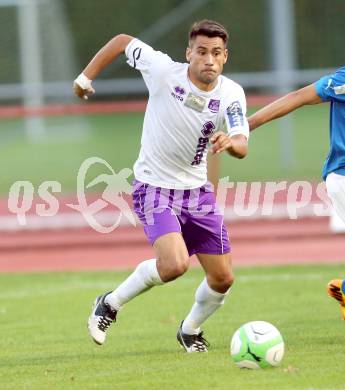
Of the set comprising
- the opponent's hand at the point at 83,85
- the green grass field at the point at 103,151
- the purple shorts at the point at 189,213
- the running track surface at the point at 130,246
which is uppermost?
the opponent's hand at the point at 83,85

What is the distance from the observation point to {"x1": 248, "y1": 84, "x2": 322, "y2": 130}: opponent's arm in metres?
7.78

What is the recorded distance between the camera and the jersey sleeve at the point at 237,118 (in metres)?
7.27

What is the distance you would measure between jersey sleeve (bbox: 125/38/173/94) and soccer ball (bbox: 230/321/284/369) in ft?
6.66

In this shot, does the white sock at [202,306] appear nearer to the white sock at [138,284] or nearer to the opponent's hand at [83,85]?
the white sock at [138,284]

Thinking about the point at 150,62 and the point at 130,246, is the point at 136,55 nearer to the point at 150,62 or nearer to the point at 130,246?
the point at 150,62

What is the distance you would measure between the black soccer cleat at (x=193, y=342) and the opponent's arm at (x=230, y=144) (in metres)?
1.74

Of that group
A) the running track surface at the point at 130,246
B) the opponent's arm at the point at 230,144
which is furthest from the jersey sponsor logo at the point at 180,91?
the running track surface at the point at 130,246

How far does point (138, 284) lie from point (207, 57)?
1691 mm

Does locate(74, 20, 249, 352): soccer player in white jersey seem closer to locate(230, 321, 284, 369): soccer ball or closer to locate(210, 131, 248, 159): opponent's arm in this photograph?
locate(210, 131, 248, 159): opponent's arm

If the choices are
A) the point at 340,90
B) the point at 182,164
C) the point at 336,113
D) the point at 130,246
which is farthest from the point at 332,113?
the point at 130,246

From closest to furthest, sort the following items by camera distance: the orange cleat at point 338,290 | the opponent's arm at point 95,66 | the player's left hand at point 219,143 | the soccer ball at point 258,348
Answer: the player's left hand at point 219,143 < the soccer ball at point 258,348 < the opponent's arm at point 95,66 < the orange cleat at point 338,290

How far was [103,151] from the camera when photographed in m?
20.9

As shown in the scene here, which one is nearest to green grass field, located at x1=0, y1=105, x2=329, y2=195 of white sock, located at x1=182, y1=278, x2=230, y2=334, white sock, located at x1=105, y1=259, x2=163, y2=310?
white sock, located at x1=182, y1=278, x2=230, y2=334

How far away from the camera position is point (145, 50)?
8.05 meters
